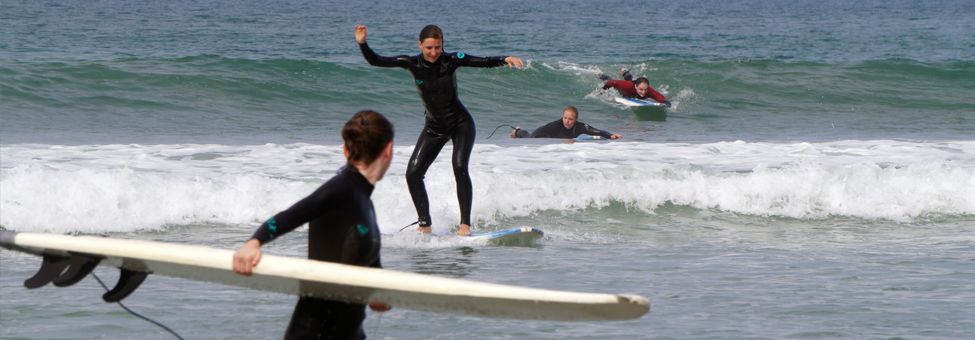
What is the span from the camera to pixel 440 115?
8.83m

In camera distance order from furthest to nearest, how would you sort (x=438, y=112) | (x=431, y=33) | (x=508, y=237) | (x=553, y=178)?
(x=553, y=178) < (x=508, y=237) < (x=438, y=112) < (x=431, y=33)

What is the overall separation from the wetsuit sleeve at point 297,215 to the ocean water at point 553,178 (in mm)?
2281

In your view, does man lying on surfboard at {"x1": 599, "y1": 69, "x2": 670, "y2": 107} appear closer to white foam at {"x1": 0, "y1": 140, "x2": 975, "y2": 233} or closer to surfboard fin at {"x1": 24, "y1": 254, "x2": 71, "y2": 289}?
white foam at {"x1": 0, "y1": 140, "x2": 975, "y2": 233}

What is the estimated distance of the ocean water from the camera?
21.7 feet

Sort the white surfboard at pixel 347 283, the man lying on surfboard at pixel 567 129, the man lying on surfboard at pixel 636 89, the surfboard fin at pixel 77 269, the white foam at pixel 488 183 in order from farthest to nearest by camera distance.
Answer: the man lying on surfboard at pixel 636 89
the man lying on surfboard at pixel 567 129
the white foam at pixel 488 183
the surfboard fin at pixel 77 269
the white surfboard at pixel 347 283

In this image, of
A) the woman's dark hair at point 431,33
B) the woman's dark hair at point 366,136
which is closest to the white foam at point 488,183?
the woman's dark hair at point 431,33

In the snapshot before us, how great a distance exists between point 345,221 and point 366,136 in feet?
0.98

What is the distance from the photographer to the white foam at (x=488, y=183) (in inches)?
424

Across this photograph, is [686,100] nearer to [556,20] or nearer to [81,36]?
[81,36]

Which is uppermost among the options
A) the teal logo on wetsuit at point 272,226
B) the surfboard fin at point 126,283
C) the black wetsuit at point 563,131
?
the teal logo on wetsuit at point 272,226

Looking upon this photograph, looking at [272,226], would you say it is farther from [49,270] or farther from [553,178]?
[553,178]

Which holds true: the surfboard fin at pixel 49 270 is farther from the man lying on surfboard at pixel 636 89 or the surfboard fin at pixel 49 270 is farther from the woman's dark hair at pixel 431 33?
the man lying on surfboard at pixel 636 89

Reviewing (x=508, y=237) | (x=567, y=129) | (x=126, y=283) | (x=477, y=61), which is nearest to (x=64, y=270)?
(x=126, y=283)

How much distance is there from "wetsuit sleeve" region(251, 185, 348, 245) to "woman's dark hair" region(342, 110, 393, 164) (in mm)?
157
